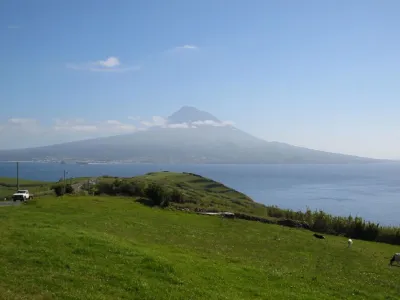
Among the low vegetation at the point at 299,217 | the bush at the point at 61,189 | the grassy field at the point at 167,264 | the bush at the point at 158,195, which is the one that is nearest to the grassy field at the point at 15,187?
the bush at the point at 61,189

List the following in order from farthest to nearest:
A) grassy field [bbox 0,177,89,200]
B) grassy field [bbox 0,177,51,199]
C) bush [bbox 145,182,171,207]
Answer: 1. grassy field [bbox 0,177,51,199]
2. grassy field [bbox 0,177,89,200]
3. bush [bbox 145,182,171,207]

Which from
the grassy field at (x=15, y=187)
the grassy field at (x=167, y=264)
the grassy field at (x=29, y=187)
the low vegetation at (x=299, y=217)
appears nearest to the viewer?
the grassy field at (x=167, y=264)

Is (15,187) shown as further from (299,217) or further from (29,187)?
(299,217)

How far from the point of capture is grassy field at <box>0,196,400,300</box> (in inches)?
526

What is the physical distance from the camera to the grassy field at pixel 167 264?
13352 mm

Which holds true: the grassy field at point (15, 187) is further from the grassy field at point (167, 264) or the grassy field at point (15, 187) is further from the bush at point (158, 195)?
the grassy field at point (167, 264)

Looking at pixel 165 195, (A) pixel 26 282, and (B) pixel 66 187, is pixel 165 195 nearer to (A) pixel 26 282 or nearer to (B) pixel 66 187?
(B) pixel 66 187

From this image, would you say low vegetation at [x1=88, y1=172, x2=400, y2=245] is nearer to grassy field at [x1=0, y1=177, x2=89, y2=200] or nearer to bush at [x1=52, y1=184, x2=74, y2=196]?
bush at [x1=52, y1=184, x2=74, y2=196]

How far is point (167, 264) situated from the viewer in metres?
16.3

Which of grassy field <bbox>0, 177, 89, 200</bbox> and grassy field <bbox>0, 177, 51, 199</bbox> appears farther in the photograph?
grassy field <bbox>0, 177, 51, 199</bbox>

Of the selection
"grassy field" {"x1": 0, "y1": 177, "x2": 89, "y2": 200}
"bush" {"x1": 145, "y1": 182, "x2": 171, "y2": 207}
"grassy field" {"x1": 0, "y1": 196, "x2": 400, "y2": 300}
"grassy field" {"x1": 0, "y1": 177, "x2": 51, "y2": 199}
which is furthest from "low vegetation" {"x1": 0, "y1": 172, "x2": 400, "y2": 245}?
"grassy field" {"x1": 0, "y1": 196, "x2": 400, "y2": 300}

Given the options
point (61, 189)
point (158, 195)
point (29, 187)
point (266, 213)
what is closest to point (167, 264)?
point (158, 195)

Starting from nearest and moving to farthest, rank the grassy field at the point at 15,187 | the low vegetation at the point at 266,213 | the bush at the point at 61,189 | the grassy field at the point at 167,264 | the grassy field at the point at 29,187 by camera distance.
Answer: the grassy field at the point at 167,264 → the low vegetation at the point at 266,213 → the bush at the point at 61,189 → the grassy field at the point at 29,187 → the grassy field at the point at 15,187

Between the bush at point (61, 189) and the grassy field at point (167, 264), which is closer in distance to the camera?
the grassy field at point (167, 264)
